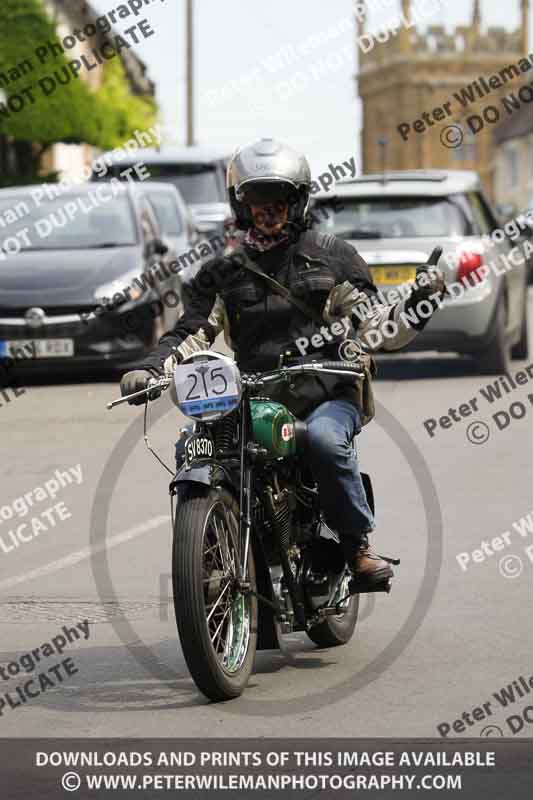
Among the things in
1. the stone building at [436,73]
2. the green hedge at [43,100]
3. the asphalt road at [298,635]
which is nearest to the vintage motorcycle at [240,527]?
the asphalt road at [298,635]

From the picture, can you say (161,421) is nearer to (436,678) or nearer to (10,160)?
(436,678)

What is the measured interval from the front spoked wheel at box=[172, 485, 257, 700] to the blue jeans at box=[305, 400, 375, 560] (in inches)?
13.9

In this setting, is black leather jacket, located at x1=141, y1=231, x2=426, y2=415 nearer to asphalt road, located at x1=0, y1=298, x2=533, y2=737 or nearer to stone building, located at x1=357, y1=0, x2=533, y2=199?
asphalt road, located at x1=0, y1=298, x2=533, y2=737

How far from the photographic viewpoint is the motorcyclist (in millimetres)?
6496

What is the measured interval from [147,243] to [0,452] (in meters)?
5.55

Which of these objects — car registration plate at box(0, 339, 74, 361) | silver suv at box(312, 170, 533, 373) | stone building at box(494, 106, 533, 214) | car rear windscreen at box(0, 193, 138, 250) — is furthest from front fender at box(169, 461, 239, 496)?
stone building at box(494, 106, 533, 214)

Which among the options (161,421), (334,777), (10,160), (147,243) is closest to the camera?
(334,777)

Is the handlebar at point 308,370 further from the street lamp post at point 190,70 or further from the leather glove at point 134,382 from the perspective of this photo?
the street lamp post at point 190,70

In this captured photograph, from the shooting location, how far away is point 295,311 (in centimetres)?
658

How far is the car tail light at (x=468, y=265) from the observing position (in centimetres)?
1661

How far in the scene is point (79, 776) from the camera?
5273mm

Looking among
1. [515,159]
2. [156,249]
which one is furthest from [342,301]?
[515,159]

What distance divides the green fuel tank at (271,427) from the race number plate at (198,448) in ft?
0.49

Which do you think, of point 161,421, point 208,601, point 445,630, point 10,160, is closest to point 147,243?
point 161,421
